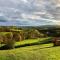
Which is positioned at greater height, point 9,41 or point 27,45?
point 9,41

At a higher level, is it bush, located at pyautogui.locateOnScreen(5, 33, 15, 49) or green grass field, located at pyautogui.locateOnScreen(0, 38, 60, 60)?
bush, located at pyautogui.locateOnScreen(5, 33, 15, 49)

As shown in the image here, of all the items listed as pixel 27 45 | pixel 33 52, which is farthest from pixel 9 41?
pixel 33 52

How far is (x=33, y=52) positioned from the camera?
17.8 feet

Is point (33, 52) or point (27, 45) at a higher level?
point (27, 45)

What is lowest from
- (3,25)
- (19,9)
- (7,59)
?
(7,59)

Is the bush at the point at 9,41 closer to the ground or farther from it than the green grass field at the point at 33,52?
farther from it

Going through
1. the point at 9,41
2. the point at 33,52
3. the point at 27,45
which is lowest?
the point at 33,52

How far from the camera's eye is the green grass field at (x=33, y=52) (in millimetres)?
5332

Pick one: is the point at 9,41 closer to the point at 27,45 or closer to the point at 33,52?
the point at 27,45

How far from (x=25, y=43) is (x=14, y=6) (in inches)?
33.5

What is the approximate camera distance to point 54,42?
5605mm

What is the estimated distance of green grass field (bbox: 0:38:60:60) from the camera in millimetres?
5332

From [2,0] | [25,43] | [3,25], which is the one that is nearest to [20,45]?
[25,43]

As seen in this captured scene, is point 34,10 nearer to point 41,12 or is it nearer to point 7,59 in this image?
point 41,12
